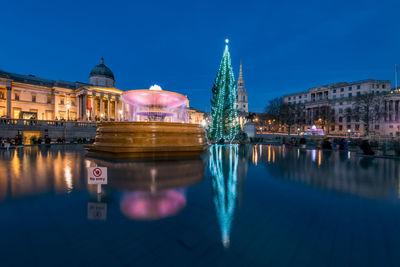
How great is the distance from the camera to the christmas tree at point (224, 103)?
75.3ft

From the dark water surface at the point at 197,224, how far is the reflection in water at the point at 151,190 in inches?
0.9

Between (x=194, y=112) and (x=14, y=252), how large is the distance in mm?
76874

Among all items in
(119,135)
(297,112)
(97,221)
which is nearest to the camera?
(97,221)

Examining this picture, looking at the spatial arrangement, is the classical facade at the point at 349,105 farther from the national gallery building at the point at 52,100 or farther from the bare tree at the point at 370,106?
the national gallery building at the point at 52,100

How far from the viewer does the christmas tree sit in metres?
22.9

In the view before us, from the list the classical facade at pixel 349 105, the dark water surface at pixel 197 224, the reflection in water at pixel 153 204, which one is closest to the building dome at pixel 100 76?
the dark water surface at pixel 197 224

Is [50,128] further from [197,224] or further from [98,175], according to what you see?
[197,224]

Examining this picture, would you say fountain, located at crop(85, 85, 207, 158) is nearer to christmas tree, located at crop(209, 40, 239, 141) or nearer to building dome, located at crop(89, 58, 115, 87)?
christmas tree, located at crop(209, 40, 239, 141)

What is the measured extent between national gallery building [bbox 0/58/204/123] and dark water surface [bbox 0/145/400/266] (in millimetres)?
42804

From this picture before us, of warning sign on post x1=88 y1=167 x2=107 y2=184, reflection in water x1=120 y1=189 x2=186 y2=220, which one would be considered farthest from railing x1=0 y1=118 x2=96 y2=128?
reflection in water x1=120 y1=189 x2=186 y2=220

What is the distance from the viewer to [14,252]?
206 centimetres

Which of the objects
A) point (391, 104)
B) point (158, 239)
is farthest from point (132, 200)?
point (391, 104)

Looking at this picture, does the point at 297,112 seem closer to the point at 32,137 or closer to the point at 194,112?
the point at 194,112

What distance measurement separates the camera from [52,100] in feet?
156
